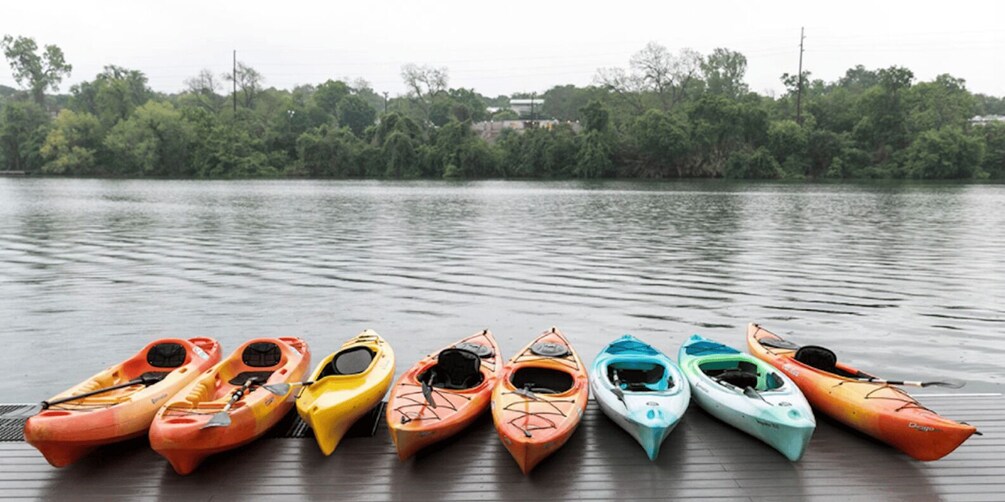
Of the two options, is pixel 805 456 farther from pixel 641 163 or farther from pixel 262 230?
pixel 641 163

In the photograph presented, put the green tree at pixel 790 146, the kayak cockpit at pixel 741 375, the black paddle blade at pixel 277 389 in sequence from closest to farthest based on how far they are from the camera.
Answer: the black paddle blade at pixel 277 389
the kayak cockpit at pixel 741 375
the green tree at pixel 790 146

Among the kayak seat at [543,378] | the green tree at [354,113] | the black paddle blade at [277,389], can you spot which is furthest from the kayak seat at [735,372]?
the green tree at [354,113]

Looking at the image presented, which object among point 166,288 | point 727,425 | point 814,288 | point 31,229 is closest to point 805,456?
point 727,425

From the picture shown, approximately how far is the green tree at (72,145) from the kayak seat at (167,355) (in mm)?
93690

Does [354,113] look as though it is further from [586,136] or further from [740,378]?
[740,378]

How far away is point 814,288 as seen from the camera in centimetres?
1616

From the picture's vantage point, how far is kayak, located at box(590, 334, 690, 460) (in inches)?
253

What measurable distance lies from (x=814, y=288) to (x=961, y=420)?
359 inches

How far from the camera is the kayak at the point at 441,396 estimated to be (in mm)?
6312

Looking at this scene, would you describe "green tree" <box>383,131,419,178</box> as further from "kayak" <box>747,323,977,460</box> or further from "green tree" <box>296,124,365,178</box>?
"kayak" <box>747,323,977,460</box>

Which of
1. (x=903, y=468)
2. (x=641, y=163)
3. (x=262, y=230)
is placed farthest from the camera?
(x=641, y=163)

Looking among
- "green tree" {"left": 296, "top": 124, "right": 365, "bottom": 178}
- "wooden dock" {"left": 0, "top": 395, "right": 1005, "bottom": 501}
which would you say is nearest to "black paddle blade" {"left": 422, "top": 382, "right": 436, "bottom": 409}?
"wooden dock" {"left": 0, "top": 395, "right": 1005, "bottom": 501}

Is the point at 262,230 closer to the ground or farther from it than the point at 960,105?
closer to the ground

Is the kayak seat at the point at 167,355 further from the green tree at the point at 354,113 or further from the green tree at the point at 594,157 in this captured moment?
the green tree at the point at 354,113
